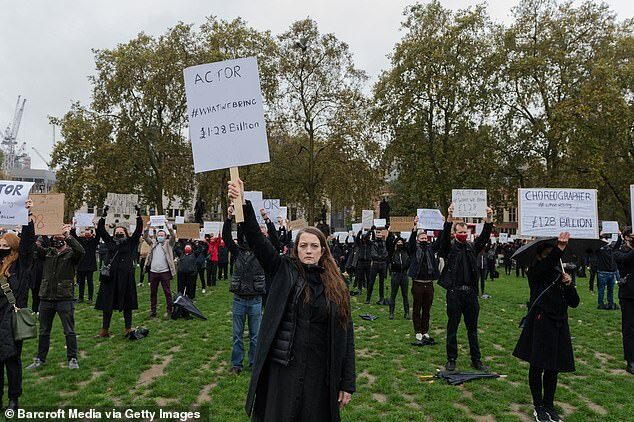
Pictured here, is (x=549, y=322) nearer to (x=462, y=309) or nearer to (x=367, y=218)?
(x=462, y=309)

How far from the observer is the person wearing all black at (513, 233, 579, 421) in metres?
5.20

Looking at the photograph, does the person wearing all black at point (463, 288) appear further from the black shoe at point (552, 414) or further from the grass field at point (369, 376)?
the black shoe at point (552, 414)

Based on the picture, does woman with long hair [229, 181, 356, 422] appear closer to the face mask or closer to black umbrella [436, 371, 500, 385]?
black umbrella [436, 371, 500, 385]

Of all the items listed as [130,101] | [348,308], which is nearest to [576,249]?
[348,308]

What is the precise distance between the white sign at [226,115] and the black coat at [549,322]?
11.4ft

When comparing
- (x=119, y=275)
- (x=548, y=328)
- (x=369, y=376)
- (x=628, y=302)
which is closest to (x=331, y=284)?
(x=548, y=328)

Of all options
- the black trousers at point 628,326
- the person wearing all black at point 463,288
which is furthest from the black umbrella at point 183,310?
the black trousers at point 628,326

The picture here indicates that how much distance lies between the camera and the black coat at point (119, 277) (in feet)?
29.2

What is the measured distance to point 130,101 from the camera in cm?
3366

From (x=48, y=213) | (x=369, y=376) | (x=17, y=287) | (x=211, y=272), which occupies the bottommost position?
(x=369, y=376)

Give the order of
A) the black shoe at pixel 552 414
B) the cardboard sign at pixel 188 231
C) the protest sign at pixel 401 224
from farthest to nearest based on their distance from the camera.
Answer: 1. the cardboard sign at pixel 188 231
2. the protest sign at pixel 401 224
3. the black shoe at pixel 552 414

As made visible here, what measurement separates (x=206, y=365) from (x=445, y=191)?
26.6 metres

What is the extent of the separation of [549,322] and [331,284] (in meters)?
3.18

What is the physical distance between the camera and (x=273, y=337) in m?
3.27
